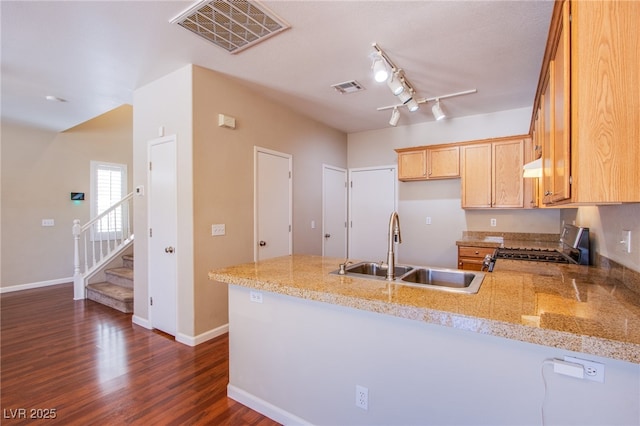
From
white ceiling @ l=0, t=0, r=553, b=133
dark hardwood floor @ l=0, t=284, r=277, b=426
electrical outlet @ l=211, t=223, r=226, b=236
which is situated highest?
white ceiling @ l=0, t=0, r=553, b=133

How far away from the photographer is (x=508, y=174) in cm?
412

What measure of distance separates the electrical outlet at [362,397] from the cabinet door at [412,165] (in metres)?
3.64

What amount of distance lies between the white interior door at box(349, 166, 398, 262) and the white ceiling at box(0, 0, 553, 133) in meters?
1.59

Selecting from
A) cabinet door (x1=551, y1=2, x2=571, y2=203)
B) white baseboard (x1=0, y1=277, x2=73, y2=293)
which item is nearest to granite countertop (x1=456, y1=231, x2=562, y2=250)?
cabinet door (x1=551, y1=2, x2=571, y2=203)

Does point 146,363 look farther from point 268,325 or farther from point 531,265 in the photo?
point 531,265

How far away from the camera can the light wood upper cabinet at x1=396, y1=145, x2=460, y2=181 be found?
449 cm

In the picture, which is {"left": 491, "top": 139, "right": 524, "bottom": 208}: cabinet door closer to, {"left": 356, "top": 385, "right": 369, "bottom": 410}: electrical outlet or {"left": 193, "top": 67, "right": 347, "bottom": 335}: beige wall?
{"left": 193, "top": 67, "right": 347, "bottom": 335}: beige wall

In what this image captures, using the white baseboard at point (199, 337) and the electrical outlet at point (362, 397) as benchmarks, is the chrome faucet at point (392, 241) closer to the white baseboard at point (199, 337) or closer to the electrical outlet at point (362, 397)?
the electrical outlet at point (362, 397)

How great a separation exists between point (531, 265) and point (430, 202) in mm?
2661

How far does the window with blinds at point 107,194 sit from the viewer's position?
582cm

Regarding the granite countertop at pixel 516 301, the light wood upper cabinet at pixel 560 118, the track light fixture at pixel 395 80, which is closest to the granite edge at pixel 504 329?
the granite countertop at pixel 516 301

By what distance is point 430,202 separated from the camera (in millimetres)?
4930

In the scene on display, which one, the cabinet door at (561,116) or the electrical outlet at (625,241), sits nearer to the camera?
the cabinet door at (561,116)

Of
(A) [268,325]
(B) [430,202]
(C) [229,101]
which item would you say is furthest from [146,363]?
(B) [430,202]
